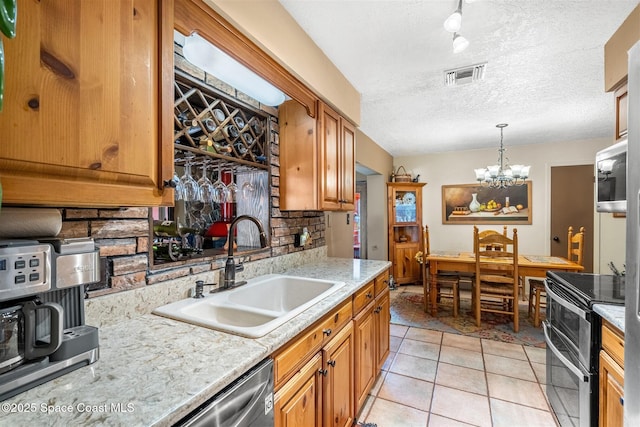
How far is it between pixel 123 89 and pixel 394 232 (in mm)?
4802

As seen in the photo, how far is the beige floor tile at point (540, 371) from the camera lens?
223 centimetres

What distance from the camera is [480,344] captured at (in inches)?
112

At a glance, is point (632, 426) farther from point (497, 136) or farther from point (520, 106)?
point (497, 136)

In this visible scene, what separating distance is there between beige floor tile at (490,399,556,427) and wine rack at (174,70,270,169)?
226cm

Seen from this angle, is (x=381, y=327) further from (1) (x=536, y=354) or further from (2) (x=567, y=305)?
(1) (x=536, y=354)

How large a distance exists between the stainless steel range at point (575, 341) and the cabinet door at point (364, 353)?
1.07m

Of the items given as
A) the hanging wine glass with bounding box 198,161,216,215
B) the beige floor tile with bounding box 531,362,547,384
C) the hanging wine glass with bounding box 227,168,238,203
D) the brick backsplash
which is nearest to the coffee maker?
the brick backsplash

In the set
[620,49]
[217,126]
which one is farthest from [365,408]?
[620,49]

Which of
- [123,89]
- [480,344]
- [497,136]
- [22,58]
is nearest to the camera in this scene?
[22,58]

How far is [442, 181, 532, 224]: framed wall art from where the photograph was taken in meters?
4.68

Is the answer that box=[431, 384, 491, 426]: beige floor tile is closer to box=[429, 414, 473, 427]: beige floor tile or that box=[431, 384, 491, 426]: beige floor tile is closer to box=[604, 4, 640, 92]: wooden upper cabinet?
box=[429, 414, 473, 427]: beige floor tile

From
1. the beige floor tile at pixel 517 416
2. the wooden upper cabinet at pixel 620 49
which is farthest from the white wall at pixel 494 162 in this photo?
the beige floor tile at pixel 517 416

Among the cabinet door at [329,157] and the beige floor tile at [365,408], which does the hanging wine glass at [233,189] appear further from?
the beige floor tile at [365,408]

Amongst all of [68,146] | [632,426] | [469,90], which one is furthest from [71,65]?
[469,90]
